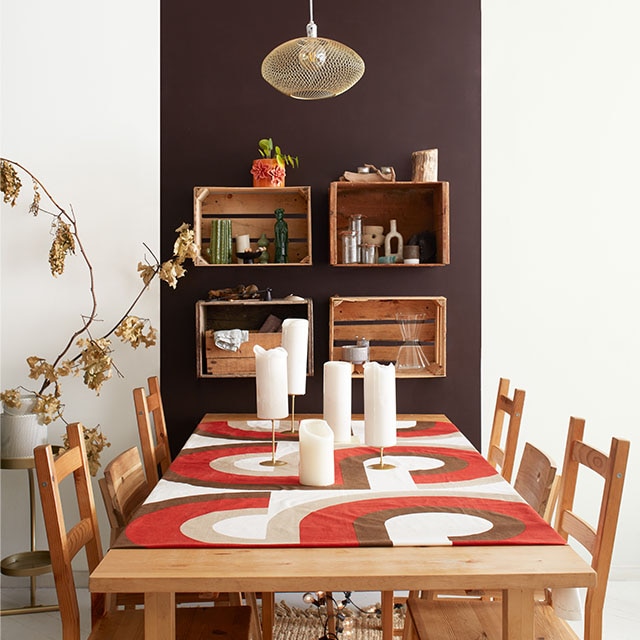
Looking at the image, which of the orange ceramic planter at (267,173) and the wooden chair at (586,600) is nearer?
the wooden chair at (586,600)

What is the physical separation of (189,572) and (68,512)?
7.27 feet

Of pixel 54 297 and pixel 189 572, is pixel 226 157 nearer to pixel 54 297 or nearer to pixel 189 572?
pixel 54 297

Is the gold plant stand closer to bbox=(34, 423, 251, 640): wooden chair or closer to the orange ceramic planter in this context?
bbox=(34, 423, 251, 640): wooden chair

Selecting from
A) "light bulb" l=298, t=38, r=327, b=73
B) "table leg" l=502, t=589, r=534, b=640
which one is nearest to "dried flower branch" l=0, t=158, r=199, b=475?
"light bulb" l=298, t=38, r=327, b=73

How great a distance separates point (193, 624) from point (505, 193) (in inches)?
92.2

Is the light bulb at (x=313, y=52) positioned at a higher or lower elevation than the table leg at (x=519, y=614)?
higher

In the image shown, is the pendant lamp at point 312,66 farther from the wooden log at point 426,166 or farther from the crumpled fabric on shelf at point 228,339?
the crumpled fabric on shelf at point 228,339

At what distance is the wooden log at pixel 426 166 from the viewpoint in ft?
10.2

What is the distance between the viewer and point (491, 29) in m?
3.26

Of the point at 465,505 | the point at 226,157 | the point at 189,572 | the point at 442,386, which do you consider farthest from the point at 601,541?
the point at 226,157

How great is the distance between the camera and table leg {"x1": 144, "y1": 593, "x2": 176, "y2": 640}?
134 cm

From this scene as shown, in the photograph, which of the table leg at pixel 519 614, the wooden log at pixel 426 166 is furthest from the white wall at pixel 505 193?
the table leg at pixel 519 614

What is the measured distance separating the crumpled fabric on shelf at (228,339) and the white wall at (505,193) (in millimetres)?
379

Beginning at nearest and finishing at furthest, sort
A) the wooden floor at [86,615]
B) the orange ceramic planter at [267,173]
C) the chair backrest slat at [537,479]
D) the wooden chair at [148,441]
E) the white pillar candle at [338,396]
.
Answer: the chair backrest slat at [537,479], the white pillar candle at [338,396], the wooden chair at [148,441], the wooden floor at [86,615], the orange ceramic planter at [267,173]
